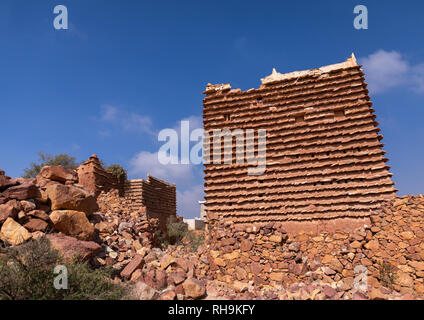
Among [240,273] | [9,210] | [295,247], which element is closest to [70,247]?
[9,210]

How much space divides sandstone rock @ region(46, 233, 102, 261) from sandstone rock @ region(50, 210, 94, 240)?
1.23 feet

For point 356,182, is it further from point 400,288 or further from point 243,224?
point 243,224

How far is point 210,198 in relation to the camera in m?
9.81

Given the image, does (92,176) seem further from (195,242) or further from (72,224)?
(72,224)

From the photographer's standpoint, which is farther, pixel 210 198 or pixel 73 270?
pixel 210 198

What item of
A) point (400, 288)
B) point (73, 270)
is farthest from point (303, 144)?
point (73, 270)

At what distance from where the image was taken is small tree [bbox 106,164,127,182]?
1718 cm

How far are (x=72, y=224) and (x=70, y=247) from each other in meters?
1.27

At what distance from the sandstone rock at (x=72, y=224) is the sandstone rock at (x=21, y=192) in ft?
2.97

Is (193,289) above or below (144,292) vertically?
below

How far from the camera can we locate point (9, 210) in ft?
24.0

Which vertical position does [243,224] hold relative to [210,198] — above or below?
below

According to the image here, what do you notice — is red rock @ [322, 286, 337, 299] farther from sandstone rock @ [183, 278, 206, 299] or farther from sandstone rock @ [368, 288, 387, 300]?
sandstone rock @ [183, 278, 206, 299]
